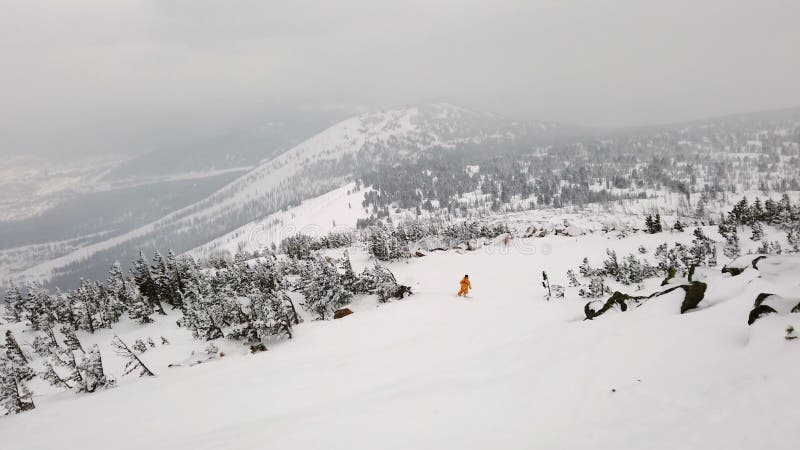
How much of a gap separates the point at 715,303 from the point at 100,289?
49.8 m

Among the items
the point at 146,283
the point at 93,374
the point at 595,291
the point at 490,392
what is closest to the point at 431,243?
the point at 146,283

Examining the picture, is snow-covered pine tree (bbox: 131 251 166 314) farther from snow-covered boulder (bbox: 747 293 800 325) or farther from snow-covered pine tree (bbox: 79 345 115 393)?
snow-covered boulder (bbox: 747 293 800 325)

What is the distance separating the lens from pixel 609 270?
105 ft

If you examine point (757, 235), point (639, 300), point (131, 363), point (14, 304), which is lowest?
point (757, 235)

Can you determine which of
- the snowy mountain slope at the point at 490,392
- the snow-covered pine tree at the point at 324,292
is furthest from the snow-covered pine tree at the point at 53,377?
the snow-covered pine tree at the point at 324,292

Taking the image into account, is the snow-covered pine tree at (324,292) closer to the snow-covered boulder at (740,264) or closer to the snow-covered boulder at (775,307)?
the snow-covered boulder at (740,264)

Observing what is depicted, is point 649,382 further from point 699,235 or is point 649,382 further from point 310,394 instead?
point 699,235

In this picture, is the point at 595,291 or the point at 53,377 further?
the point at 595,291

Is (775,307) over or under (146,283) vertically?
over

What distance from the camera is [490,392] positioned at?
7422mm

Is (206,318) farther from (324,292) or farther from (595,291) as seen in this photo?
(595,291)

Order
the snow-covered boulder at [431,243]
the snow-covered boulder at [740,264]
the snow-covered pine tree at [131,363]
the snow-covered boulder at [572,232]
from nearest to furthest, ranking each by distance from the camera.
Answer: the snow-covered boulder at [740,264], the snow-covered pine tree at [131,363], the snow-covered boulder at [572,232], the snow-covered boulder at [431,243]

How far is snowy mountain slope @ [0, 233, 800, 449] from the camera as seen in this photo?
16.0ft

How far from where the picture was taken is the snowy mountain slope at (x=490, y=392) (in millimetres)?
4891
